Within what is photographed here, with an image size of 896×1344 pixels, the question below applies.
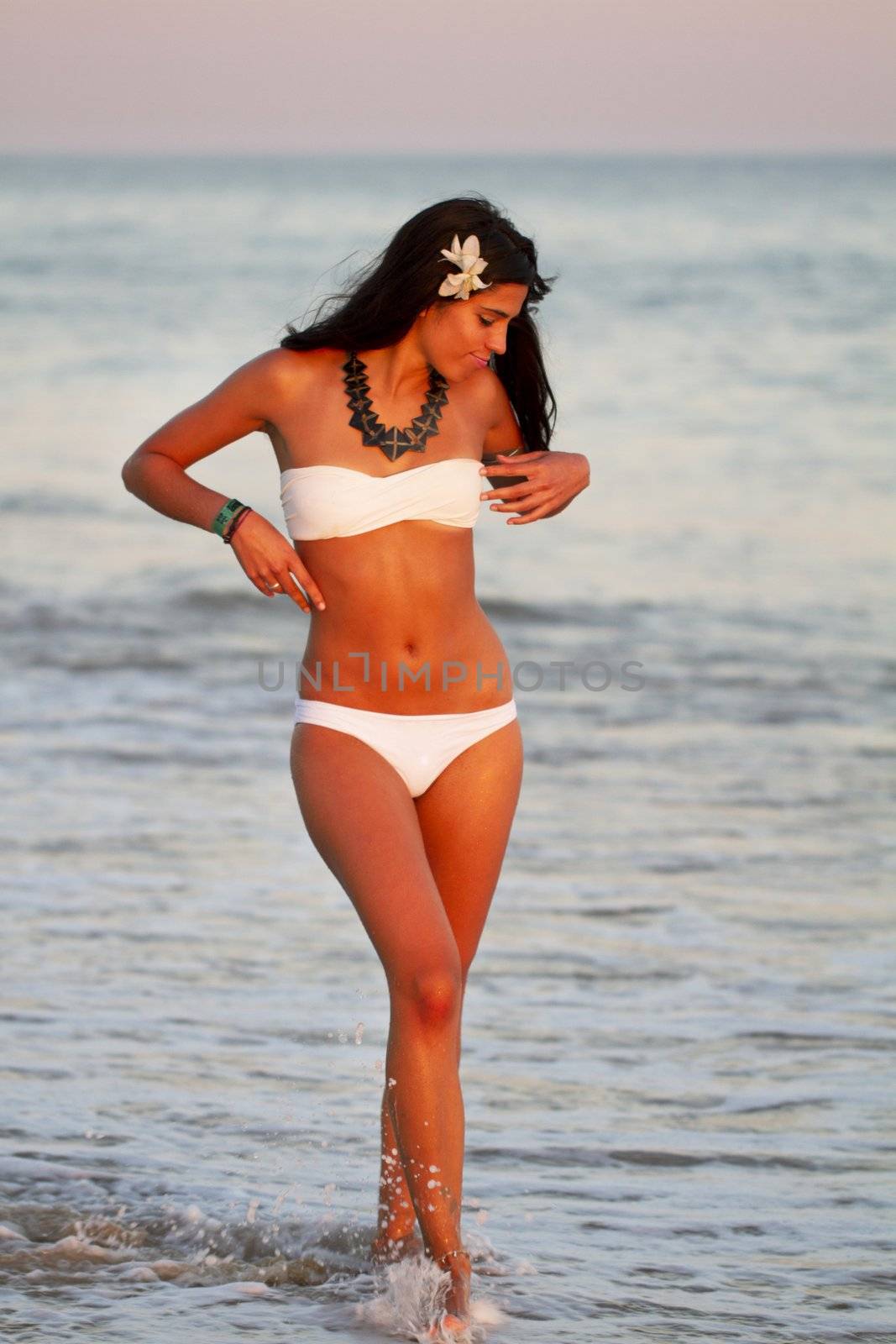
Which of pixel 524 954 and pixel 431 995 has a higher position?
pixel 524 954

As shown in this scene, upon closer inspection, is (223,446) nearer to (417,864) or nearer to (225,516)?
(225,516)

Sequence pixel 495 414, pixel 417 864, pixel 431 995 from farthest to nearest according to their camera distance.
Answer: pixel 495 414
pixel 417 864
pixel 431 995

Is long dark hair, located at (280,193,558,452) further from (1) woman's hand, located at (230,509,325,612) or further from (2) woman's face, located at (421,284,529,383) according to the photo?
(1) woman's hand, located at (230,509,325,612)

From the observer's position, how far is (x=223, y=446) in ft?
13.0

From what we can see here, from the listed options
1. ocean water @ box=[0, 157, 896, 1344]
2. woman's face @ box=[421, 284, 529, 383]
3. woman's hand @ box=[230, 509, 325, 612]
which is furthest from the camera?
ocean water @ box=[0, 157, 896, 1344]

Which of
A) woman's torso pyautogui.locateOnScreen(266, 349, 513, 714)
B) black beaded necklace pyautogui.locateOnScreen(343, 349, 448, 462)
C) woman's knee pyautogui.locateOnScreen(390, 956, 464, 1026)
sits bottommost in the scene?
woman's knee pyautogui.locateOnScreen(390, 956, 464, 1026)

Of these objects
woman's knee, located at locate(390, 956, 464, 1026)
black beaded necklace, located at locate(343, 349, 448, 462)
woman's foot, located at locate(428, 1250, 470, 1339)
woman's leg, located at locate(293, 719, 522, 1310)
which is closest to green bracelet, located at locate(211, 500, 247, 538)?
black beaded necklace, located at locate(343, 349, 448, 462)

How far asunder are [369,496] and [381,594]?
0.21m

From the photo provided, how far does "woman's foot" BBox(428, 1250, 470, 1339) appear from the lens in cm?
363

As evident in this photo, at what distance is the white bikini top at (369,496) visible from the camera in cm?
389

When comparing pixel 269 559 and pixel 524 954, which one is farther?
pixel 524 954

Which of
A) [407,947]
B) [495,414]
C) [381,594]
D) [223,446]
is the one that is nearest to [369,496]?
[381,594]

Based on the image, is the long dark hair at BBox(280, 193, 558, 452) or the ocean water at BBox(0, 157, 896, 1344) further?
the ocean water at BBox(0, 157, 896, 1344)

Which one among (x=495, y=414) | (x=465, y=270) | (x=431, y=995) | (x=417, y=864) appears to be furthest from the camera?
(x=495, y=414)
